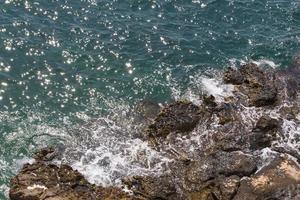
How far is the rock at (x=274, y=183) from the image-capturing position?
24.0 m

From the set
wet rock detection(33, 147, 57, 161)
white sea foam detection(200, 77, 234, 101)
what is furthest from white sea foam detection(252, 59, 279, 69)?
wet rock detection(33, 147, 57, 161)

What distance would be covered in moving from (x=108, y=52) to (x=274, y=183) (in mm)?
15271

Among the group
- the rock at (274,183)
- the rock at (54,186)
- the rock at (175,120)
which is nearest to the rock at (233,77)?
the rock at (175,120)

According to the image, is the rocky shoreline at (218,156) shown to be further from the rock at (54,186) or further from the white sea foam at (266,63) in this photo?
the white sea foam at (266,63)

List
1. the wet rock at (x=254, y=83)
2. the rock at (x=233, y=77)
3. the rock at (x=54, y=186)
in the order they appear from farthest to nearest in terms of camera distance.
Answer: the rock at (x=233, y=77)
the wet rock at (x=254, y=83)
the rock at (x=54, y=186)

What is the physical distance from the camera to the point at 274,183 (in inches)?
981

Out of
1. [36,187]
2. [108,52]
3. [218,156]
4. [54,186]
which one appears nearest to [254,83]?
[218,156]

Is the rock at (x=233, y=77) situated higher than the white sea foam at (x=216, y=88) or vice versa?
the rock at (x=233, y=77)

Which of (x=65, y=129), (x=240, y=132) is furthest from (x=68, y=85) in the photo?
(x=240, y=132)

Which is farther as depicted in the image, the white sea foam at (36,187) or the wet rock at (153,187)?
the wet rock at (153,187)

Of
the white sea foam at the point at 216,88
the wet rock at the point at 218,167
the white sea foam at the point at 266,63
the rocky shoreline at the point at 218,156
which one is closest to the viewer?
the rocky shoreline at the point at 218,156

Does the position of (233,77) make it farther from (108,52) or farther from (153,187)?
(153,187)

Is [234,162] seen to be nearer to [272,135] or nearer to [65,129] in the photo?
[272,135]

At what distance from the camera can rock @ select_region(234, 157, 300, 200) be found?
78.7 feet
